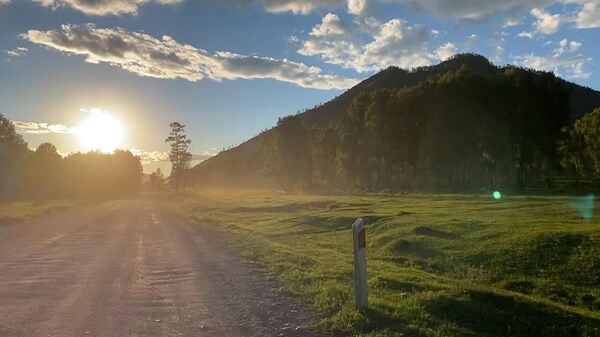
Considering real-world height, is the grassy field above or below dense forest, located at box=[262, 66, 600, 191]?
below

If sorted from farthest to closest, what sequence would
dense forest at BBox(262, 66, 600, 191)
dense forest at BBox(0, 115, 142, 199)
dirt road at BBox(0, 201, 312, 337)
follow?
dense forest at BBox(0, 115, 142, 199), dense forest at BBox(262, 66, 600, 191), dirt road at BBox(0, 201, 312, 337)

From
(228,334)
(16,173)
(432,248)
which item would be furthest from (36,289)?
(16,173)

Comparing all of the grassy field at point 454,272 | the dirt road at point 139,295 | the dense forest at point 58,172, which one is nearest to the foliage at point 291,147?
the dense forest at point 58,172

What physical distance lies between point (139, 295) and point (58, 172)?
436 ft

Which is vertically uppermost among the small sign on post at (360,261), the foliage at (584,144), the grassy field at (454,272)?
the foliage at (584,144)

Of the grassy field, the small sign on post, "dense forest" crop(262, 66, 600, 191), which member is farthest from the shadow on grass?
"dense forest" crop(262, 66, 600, 191)

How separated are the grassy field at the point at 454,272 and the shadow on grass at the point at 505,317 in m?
0.02

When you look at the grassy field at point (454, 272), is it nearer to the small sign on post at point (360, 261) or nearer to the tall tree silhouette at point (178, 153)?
the small sign on post at point (360, 261)

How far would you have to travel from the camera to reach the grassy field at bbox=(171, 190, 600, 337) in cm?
880

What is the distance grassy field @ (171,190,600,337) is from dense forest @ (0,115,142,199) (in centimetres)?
8564

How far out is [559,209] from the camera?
3416cm

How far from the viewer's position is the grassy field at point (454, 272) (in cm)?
880

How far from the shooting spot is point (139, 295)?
11.4 meters

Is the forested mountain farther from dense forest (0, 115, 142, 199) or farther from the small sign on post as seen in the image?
the small sign on post
